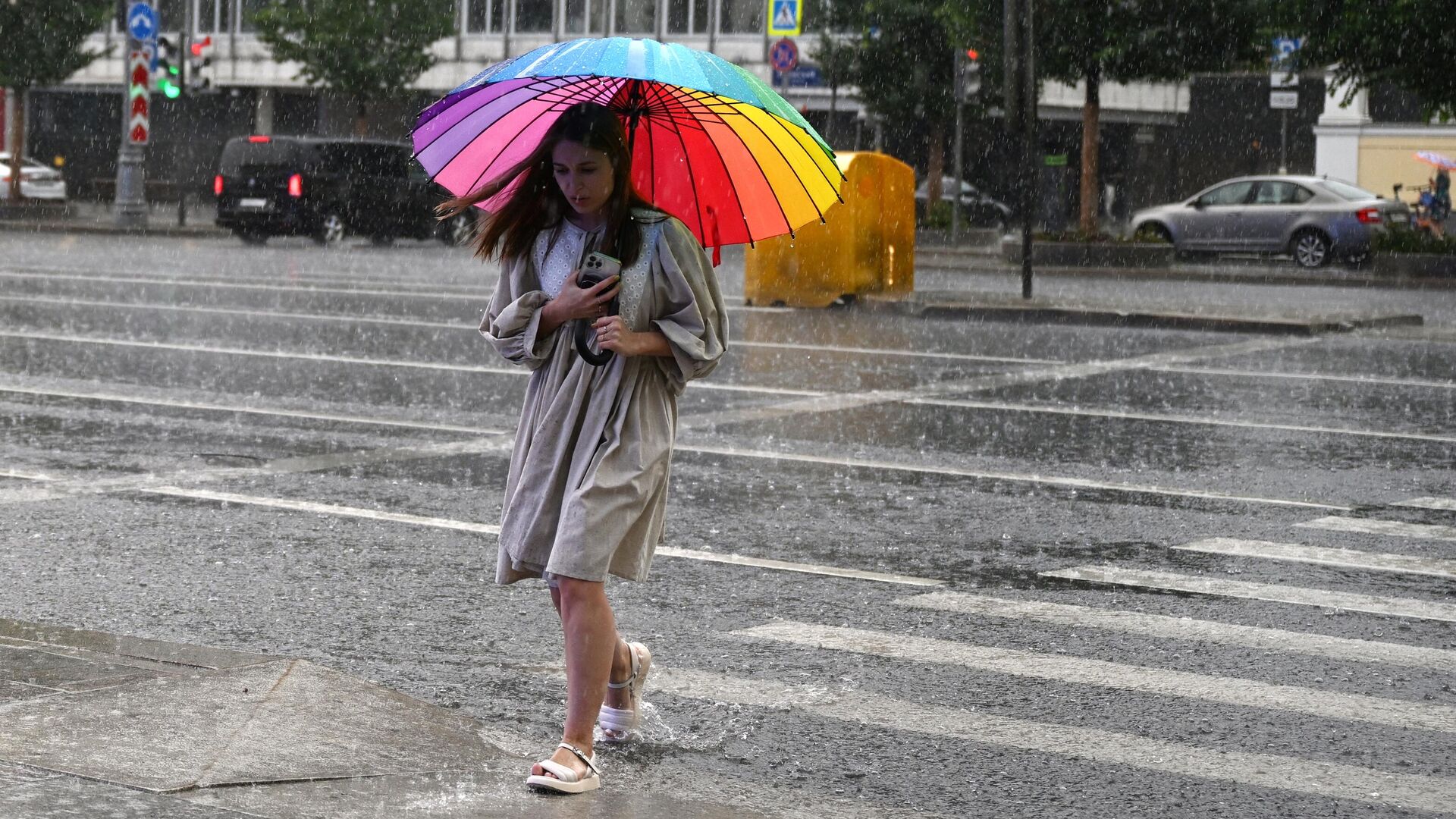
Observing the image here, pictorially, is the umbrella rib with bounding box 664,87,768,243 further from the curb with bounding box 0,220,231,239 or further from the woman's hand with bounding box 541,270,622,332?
the curb with bounding box 0,220,231,239

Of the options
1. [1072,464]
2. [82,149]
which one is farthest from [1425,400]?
[82,149]

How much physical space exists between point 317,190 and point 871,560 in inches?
1028

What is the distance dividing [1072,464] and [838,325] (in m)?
8.59

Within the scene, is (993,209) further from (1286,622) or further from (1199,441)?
(1286,622)

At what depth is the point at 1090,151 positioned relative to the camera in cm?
3123

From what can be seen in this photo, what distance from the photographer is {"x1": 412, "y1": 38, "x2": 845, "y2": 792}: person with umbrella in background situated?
4605 millimetres

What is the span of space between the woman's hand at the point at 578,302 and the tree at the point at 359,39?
149 feet

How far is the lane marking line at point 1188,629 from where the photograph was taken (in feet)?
20.4

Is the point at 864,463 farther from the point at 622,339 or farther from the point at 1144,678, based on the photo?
the point at 622,339

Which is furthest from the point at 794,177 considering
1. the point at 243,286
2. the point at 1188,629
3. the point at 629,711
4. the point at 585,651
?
the point at 243,286

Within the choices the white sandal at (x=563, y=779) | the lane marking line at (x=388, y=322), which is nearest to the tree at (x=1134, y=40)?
the lane marking line at (x=388, y=322)

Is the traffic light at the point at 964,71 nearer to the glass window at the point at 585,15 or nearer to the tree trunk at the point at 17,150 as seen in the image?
the tree trunk at the point at 17,150

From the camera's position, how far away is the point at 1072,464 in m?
10.1

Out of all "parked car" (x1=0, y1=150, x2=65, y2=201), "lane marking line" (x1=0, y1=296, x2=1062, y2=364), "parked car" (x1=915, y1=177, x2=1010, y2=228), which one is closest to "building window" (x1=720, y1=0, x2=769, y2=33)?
"parked car" (x1=915, y1=177, x2=1010, y2=228)
